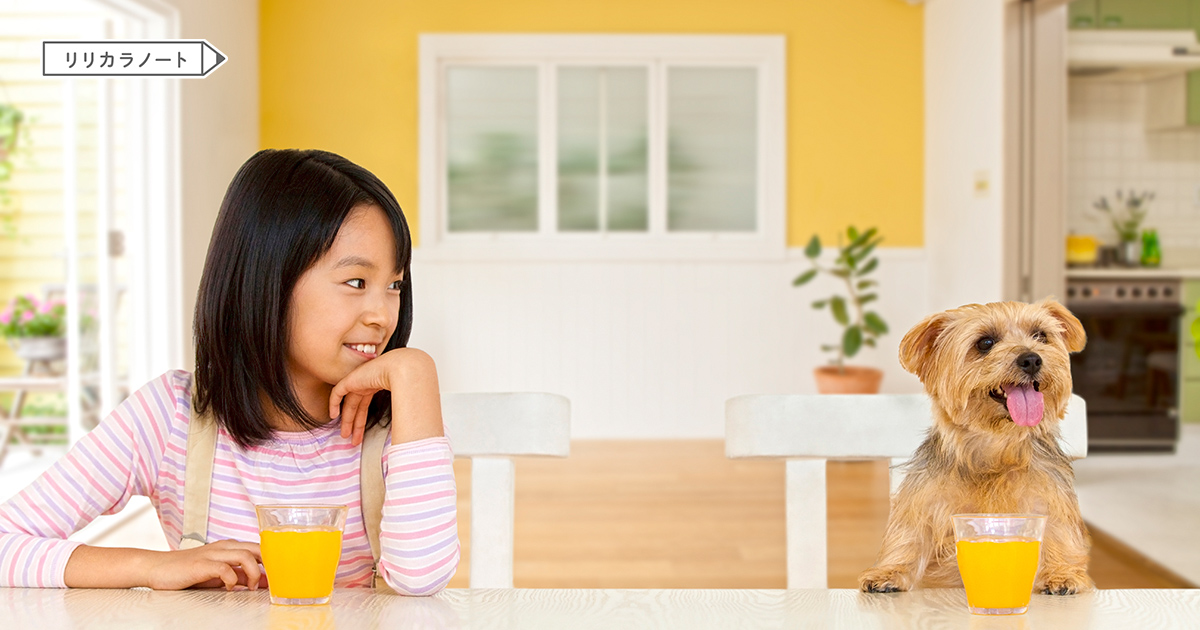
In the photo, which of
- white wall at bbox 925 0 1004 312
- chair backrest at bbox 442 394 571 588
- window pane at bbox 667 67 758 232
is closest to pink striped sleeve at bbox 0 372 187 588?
chair backrest at bbox 442 394 571 588

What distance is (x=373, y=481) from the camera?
3.24 ft

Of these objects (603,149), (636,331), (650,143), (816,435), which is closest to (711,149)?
(650,143)

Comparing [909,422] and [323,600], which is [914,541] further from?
[323,600]

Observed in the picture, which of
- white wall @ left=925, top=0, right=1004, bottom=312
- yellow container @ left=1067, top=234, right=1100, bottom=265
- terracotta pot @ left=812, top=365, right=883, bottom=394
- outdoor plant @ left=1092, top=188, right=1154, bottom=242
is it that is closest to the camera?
outdoor plant @ left=1092, top=188, right=1154, bottom=242

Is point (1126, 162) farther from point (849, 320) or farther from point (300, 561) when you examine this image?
point (300, 561)

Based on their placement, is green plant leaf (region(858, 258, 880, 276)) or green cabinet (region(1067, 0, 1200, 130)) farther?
green plant leaf (region(858, 258, 880, 276))

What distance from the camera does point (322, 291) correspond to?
91 cm

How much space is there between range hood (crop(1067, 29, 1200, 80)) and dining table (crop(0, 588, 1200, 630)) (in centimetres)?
298

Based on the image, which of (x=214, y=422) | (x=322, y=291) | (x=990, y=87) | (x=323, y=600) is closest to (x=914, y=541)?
(x=323, y=600)

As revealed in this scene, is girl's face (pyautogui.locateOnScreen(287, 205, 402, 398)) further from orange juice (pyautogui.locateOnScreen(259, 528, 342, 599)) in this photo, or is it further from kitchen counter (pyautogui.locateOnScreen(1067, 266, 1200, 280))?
kitchen counter (pyautogui.locateOnScreen(1067, 266, 1200, 280))

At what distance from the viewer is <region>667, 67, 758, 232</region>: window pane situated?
5172 millimetres

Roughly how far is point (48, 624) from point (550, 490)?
328 cm

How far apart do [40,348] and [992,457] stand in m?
3.41

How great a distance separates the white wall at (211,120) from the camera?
397 centimetres
